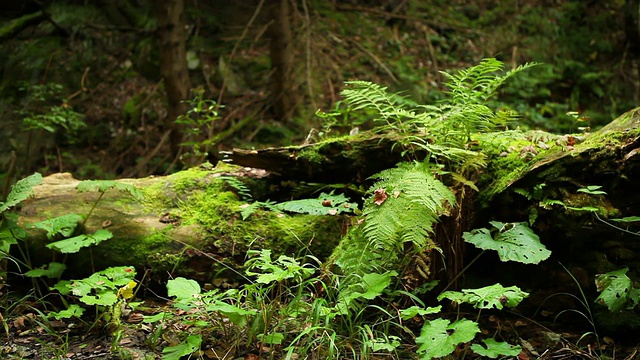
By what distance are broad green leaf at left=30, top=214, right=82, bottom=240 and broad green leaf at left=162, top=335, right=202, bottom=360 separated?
99cm

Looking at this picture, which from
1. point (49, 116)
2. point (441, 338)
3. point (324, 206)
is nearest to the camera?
point (441, 338)

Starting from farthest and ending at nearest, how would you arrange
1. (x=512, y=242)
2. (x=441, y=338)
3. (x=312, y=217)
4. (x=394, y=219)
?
(x=312, y=217) → (x=512, y=242) → (x=394, y=219) → (x=441, y=338)

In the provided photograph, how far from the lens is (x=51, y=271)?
9.48 feet

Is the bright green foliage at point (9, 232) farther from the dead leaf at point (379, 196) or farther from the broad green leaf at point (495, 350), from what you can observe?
the broad green leaf at point (495, 350)

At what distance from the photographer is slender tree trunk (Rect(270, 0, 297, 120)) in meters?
Result: 7.63

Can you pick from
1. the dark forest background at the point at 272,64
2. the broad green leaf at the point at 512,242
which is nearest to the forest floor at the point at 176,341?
the broad green leaf at the point at 512,242

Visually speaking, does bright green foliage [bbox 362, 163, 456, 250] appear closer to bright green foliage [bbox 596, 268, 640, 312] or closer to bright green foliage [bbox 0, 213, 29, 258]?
bright green foliage [bbox 596, 268, 640, 312]

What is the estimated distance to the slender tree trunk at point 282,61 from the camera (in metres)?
7.63

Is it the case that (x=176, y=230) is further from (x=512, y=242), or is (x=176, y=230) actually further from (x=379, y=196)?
(x=512, y=242)

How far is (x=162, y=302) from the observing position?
120 inches

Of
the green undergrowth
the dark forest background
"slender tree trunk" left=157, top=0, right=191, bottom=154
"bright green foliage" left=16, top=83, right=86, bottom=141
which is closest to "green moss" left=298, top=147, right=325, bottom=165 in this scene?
the green undergrowth

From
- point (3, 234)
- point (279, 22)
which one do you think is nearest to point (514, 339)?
point (3, 234)

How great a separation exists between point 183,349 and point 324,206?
3.72 ft

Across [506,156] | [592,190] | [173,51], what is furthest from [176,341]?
[173,51]
